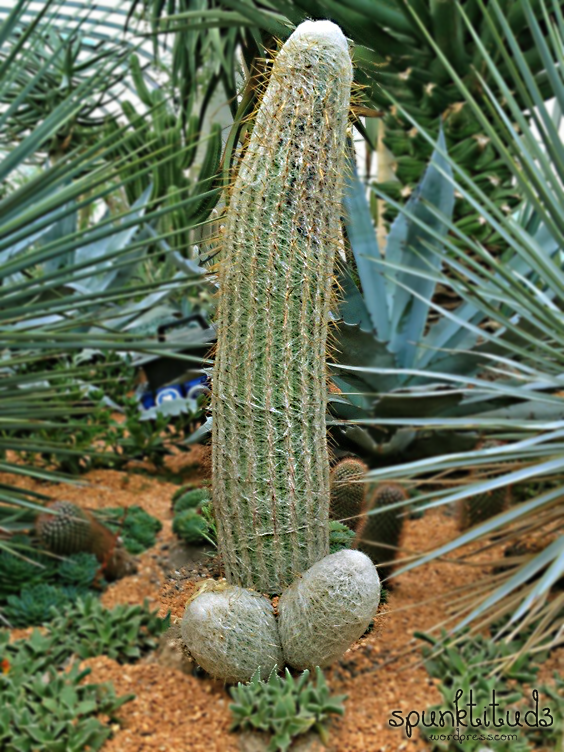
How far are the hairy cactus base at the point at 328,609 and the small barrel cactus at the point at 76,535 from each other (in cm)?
261

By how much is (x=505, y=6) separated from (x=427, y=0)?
16.6 inches

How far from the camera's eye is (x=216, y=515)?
27cm

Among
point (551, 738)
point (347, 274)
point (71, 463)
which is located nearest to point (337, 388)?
point (347, 274)

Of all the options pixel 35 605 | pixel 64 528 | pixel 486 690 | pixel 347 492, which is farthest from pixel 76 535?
pixel 347 492

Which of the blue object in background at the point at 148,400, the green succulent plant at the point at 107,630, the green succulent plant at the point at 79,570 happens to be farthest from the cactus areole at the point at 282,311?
the green succulent plant at the point at 79,570

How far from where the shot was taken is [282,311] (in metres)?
0.25

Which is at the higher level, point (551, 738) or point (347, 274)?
point (347, 274)

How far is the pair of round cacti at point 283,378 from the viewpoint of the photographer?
0.81ft

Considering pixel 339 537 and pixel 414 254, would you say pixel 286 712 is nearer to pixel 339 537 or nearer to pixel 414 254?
pixel 414 254

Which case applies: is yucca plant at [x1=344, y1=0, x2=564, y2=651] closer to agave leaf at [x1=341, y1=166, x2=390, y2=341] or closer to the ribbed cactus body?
agave leaf at [x1=341, y1=166, x2=390, y2=341]

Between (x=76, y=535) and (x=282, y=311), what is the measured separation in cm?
286

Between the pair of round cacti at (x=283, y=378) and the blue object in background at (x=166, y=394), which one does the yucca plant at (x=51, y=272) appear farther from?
the pair of round cacti at (x=283, y=378)

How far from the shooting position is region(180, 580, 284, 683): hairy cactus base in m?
0.25

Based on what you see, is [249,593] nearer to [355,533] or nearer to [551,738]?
[355,533]
